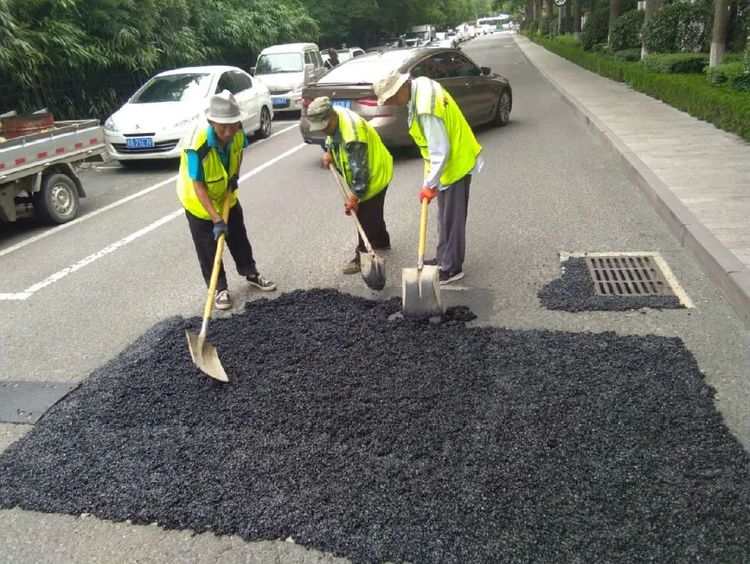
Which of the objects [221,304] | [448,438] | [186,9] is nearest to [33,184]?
[221,304]

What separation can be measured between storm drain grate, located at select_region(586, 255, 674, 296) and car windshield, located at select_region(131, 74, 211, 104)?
8.36m

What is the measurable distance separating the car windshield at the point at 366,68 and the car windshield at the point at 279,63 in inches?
268

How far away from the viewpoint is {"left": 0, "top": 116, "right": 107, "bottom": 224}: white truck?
273 inches

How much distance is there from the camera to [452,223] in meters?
4.93

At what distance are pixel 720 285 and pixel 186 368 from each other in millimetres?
3928

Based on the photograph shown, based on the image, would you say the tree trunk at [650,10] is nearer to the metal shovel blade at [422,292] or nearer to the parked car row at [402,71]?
the parked car row at [402,71]

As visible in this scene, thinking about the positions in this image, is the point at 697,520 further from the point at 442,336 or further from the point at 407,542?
the point at 442,336

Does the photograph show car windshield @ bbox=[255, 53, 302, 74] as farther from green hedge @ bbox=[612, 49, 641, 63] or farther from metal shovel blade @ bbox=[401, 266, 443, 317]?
metal shovel blade @ bbox=[401, 266, 443, 317]

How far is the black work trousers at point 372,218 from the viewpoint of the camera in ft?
17.7

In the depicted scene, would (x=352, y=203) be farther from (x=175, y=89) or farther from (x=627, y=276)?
(x=175, y=89)

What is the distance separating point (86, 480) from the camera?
121 inches

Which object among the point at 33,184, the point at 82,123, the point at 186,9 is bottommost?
the point at 33,184

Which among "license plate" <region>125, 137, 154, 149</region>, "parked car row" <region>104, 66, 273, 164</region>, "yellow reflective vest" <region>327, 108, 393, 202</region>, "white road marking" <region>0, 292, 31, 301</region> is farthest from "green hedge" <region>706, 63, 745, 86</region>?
"white road marking" <region>0, 292, 31, 301</region>

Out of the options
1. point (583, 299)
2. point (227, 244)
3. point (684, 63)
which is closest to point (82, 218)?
Answer: point (227, 244)
